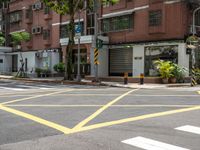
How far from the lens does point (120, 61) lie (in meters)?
40.1

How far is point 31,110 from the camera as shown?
510 inches

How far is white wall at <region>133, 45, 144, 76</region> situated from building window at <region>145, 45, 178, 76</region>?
412mm

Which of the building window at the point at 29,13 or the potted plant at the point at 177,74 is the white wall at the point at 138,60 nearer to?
the potted plant at the point at 177,74

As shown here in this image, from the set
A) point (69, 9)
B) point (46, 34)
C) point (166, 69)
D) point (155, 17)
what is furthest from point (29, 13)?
point (166, 69)

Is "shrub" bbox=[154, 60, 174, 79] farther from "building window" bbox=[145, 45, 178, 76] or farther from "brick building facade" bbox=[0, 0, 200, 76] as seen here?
"building window" bbox=[145, 45, 178, 76]

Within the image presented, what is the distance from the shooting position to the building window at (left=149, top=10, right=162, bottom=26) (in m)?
34.8

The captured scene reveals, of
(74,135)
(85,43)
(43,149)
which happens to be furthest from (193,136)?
(85,43)

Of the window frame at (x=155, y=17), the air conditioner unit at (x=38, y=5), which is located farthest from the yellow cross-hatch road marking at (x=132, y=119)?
the air conditioner unit at (x=38, y=5)

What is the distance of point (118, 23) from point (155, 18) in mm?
5246

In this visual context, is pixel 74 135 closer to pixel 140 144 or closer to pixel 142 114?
pixel 140 144

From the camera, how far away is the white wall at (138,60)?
3691cm

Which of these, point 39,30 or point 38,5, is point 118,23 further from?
point 38,5

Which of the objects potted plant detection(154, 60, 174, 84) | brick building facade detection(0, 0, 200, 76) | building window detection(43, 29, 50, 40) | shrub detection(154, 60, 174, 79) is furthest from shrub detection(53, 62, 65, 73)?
potted plant detection(154, 60, 174, 84)

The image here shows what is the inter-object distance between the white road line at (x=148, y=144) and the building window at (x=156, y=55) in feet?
88.0
